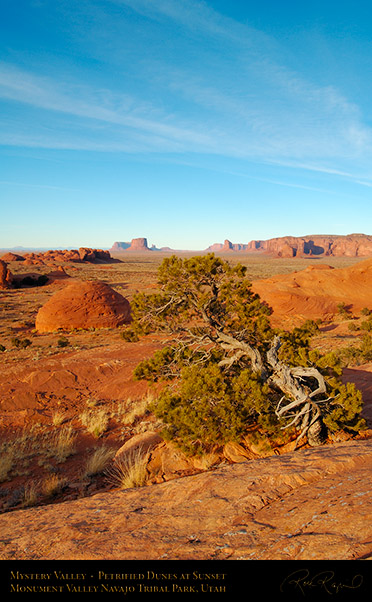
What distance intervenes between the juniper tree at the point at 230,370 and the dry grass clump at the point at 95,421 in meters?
2.56

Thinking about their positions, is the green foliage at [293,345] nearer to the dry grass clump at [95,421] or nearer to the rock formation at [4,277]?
the dry grass clump at [95,421]

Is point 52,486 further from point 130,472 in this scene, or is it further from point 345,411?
point 345,411

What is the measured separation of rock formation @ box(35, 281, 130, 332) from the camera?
21984mm

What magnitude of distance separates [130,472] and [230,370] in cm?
285

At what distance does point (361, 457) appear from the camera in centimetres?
479

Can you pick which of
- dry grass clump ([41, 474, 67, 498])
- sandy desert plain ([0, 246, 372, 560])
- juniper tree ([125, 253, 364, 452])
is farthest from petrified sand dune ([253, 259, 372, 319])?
dry grass clump ([41, 474, 67, 498])

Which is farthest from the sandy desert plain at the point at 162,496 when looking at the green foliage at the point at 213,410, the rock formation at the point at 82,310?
the rock formation at the point at 82,310

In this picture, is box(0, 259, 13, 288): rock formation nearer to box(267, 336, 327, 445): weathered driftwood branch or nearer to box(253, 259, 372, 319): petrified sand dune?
box(253, 259, 372, 319): petrified sand dune

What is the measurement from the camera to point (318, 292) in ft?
93.8

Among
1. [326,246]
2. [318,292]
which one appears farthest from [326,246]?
[318,292]

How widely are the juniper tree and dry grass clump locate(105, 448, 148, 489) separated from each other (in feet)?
2.48

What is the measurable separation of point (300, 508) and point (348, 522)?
656 millimetres

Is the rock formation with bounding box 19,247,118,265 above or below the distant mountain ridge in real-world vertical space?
below
